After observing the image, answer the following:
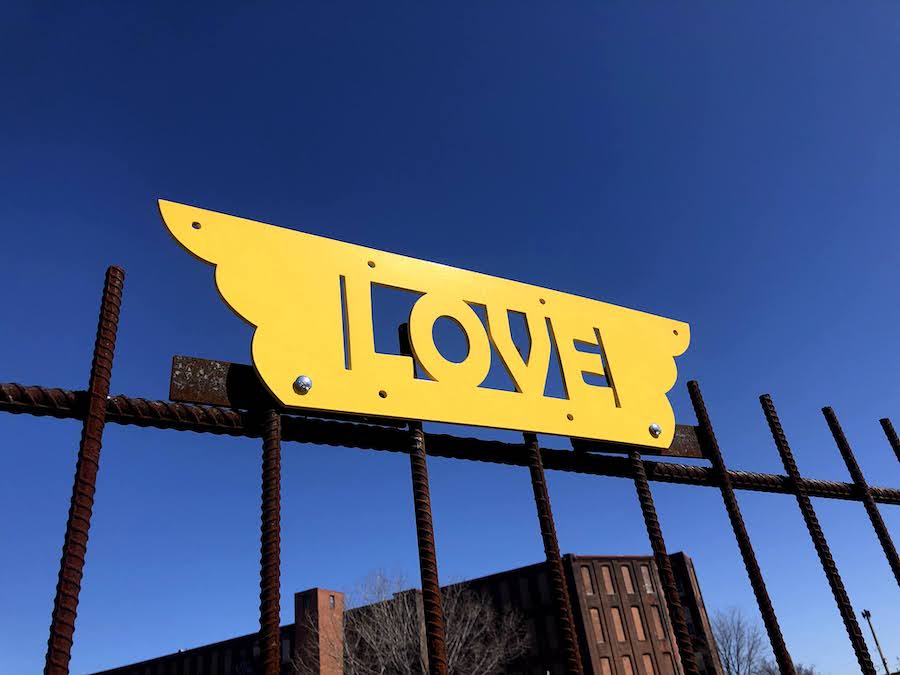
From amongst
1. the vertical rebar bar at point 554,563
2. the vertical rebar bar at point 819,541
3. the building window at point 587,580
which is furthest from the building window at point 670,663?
the vertical rebar bar at point 554,563

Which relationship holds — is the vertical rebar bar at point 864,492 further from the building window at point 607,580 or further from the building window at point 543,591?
the building window at point 607,580

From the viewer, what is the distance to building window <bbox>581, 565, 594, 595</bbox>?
49275mm

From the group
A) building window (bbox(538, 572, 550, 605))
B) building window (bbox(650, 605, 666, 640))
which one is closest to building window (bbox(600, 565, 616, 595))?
building window (bbox(650, 605, 666, 640))

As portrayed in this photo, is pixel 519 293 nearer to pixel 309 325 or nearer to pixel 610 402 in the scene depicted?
pixel 610 402

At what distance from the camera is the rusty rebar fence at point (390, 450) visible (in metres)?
2.09

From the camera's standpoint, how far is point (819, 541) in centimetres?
364

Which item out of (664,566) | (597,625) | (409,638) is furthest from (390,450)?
(597,625)

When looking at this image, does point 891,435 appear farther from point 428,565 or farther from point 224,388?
point 224,388

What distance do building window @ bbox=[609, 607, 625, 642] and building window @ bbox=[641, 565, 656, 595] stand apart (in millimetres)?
3386

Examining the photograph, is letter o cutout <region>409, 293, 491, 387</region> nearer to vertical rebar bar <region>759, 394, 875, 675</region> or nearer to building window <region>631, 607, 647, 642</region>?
vertical rebar bar <region>759, 394, 875, 675</region>

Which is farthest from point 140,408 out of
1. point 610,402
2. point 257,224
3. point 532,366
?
point 610,402

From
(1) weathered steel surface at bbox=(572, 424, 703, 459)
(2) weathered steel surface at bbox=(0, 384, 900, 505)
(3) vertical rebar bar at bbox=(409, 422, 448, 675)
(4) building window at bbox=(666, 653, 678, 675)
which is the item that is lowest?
(3) vertical rebar bar at bbox=(409, 422, 448, 675)

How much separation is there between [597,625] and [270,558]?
51.5 meters

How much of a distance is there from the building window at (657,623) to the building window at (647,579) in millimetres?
1274
